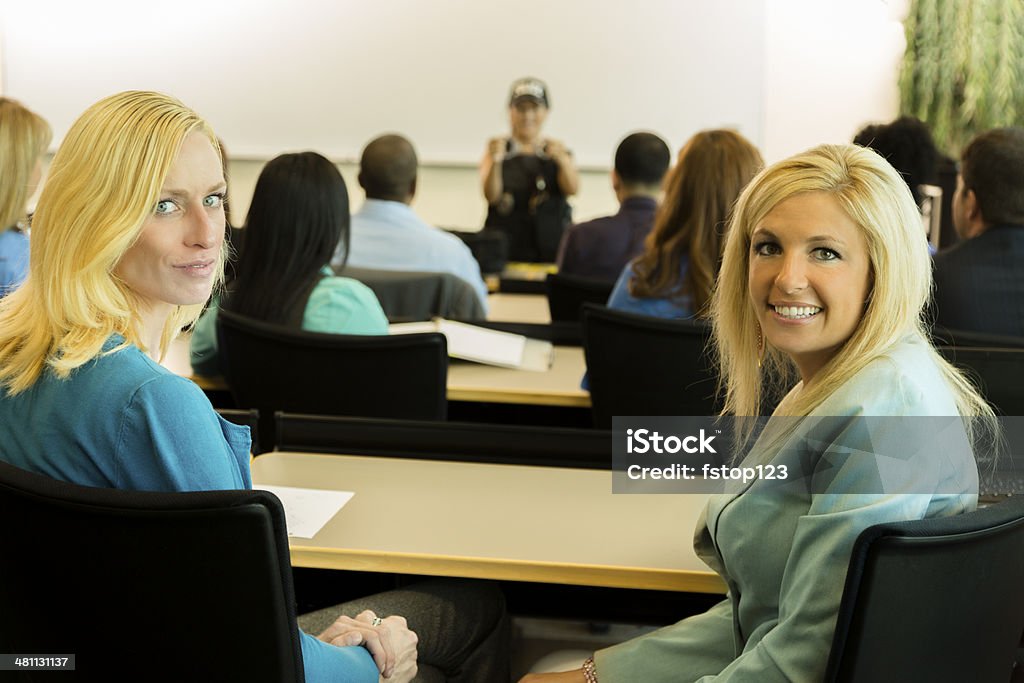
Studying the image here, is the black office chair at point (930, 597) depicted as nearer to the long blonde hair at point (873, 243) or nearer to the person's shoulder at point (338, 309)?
the long blonde hair at point (873, 243)

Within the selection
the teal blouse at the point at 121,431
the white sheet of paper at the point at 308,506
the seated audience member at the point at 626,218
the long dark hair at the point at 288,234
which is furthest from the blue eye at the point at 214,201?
the seated audience member at the point at 626,218

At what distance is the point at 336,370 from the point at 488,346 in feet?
2.20

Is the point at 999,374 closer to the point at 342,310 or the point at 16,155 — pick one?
the point at 342,310

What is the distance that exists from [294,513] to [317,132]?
5904mm

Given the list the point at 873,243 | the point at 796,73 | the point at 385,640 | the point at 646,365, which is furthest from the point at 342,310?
the point at 796,73

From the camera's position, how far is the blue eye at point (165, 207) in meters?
1.31

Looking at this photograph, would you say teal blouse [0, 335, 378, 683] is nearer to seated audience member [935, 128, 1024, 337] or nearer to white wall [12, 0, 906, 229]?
seated audience member [935, 128, 1024, 337]

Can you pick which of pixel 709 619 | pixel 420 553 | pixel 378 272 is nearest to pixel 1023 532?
pixel 709 619

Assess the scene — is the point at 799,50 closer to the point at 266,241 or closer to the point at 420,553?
the point at 266,241

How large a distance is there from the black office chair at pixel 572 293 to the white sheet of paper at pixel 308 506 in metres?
1.60

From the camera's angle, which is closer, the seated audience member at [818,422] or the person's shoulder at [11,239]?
the seated audience member at [818,422]

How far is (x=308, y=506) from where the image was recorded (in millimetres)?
1622

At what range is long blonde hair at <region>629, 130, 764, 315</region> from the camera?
8.93ft

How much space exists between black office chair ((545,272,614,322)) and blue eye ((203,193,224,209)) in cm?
186
